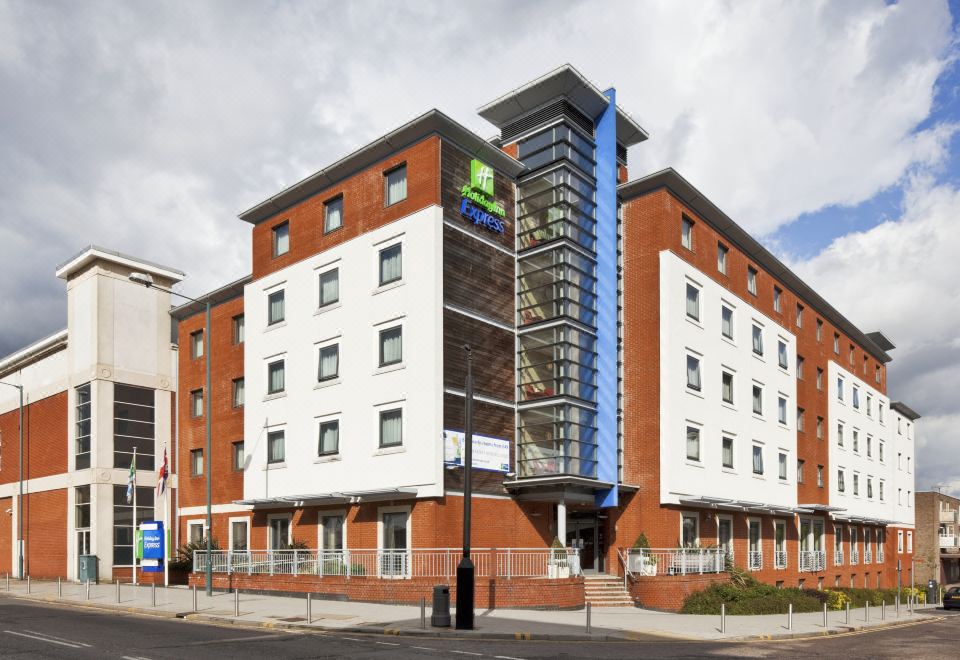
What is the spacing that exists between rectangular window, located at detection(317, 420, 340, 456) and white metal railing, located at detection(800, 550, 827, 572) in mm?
27210

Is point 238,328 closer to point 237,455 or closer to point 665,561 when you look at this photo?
point 237,455

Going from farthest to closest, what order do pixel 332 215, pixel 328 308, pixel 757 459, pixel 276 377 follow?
pixel 757 459, pixel 276 377, pixel 332 215, pixel 328 308

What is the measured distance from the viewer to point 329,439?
3512 cm

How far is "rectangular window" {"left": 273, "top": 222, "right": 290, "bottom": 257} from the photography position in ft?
129

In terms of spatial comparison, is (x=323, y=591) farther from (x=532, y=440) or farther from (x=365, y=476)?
(x=532, y=440)

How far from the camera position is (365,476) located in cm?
3309

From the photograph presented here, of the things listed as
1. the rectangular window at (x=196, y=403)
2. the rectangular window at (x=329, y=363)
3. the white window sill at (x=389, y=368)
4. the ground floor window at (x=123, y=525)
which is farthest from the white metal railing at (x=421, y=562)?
the ground floor window at (x=123, y=525)

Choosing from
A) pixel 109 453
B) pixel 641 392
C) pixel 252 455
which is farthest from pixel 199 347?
pixel 641 392

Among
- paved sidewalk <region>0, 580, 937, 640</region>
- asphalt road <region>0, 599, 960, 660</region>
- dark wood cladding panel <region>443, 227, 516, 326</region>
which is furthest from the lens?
dark wood cladding panel <region>443, 227, 516, 326</region>

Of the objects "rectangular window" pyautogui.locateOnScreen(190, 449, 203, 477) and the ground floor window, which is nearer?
the ground floor window

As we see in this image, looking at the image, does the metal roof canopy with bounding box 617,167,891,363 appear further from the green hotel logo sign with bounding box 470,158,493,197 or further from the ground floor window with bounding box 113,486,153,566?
the ground floor window with bounding box 113,486,153,566

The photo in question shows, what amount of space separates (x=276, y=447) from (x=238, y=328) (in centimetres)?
844

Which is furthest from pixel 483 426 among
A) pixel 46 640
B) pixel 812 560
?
pixel 812 560

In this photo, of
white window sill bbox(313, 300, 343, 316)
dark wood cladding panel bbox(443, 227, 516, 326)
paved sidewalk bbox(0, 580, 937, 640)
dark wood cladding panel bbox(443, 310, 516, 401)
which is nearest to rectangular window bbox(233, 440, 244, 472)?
paved sidewalk bbox(0, 580, 937, 640)
